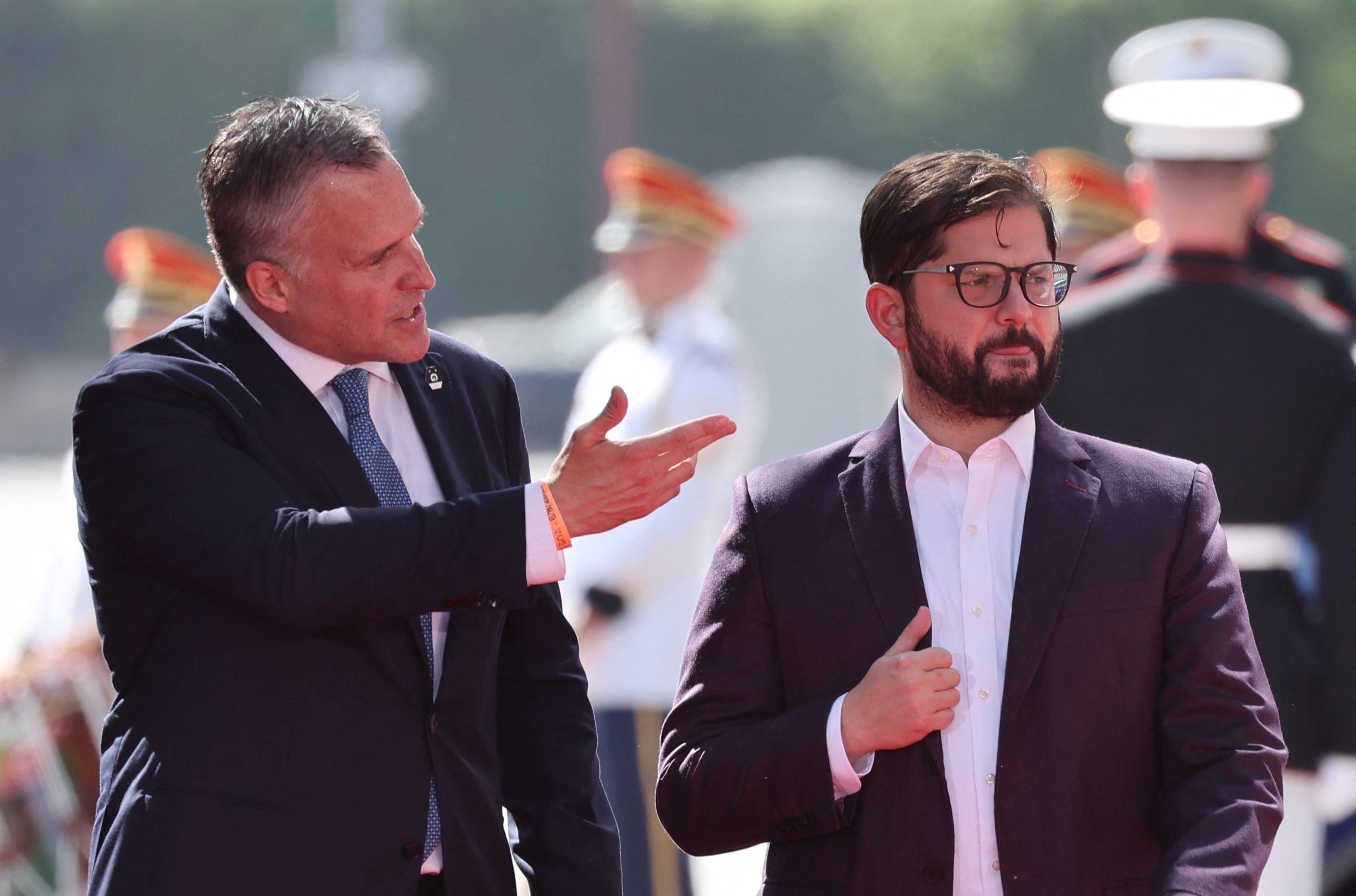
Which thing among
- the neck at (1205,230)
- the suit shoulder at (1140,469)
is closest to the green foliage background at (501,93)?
the neck at (1205,230)

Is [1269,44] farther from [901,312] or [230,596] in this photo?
[230,596]

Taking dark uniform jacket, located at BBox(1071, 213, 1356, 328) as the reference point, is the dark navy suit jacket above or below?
below

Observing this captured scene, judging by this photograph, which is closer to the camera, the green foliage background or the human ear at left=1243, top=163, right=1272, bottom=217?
the human ear at left=1243, top=163, right=1272, bottom=217

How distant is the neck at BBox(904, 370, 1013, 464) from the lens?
217 centimetres

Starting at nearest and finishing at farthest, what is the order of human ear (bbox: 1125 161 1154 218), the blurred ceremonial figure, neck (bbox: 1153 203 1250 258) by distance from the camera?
neck (bbox: 1153 203 1250 258)
human ear (bbox: 1125 161 1154 218)
the blurred ceremonial figure

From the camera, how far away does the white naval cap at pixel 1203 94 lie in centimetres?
377

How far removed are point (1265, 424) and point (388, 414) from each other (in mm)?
2031

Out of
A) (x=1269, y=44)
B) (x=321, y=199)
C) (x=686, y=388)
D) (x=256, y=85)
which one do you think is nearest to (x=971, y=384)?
(x=321, y=199)

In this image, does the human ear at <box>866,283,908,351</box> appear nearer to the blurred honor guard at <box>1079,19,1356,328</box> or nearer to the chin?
the chin

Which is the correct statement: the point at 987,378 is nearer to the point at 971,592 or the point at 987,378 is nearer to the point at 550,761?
the point at 971,592

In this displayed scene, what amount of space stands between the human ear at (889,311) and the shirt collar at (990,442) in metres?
0.09

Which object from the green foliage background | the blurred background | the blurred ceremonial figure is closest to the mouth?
the blurred ceremonial figure

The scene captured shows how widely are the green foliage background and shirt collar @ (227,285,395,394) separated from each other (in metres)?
20.0

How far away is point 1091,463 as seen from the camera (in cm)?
215
